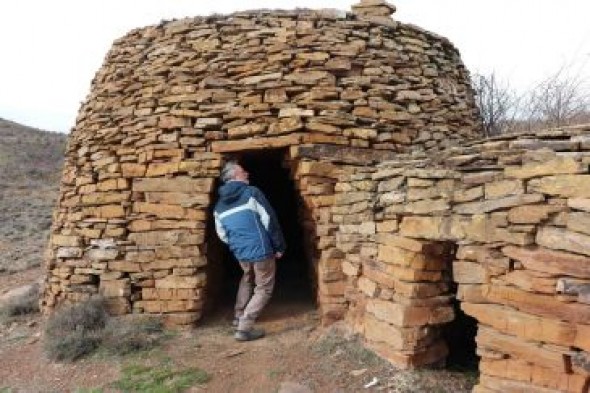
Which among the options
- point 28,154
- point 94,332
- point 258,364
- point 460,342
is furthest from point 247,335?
point 28,154

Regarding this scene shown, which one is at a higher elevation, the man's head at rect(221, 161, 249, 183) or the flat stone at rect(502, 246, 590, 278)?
the man's head at rect(221, 161, 249, 183)

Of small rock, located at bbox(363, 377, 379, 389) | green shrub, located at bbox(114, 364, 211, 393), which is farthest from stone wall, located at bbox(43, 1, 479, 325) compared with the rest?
small rock, located at bbox(363, 377, 379, 389)

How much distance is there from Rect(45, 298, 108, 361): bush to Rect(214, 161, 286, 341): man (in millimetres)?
1415

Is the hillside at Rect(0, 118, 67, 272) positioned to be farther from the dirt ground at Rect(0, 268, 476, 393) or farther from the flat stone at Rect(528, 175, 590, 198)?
the flat stone at Rect(528, 175, 590, 198)

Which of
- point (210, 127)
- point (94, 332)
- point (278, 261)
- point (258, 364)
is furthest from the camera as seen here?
point (278, 261)

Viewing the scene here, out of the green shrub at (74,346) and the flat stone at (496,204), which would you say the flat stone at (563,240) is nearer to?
the flat stone at (496,204)

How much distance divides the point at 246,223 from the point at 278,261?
9.92 ft

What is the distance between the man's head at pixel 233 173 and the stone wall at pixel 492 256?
4.21 ft

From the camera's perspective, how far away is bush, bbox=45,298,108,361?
5738 mm

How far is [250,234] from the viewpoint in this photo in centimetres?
566

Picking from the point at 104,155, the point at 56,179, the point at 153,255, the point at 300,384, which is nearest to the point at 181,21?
the point at 104,155

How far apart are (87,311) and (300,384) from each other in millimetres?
2468

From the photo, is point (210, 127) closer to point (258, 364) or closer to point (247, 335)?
point (247, 335)

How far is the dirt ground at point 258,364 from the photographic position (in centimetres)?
467
